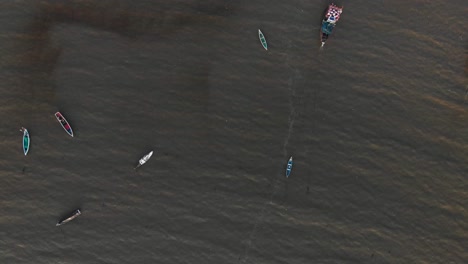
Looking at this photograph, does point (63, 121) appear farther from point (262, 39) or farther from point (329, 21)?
point (329, 21)

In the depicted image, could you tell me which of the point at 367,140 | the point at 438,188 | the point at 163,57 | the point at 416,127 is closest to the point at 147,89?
the point at 163,57

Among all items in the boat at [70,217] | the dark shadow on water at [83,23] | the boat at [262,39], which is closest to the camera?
the boat at [70,217]

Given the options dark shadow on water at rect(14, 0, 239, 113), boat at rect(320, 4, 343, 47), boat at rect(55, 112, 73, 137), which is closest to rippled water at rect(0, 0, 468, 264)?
dark shadow on water at rect(14, 0, 239, 113)

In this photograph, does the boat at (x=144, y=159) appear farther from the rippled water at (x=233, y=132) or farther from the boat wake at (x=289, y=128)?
the boat wake at (x=289, y=128)

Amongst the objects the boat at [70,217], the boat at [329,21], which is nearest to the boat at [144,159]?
the boat at [70,217]

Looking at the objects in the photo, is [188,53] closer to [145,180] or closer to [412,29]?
[145,180]

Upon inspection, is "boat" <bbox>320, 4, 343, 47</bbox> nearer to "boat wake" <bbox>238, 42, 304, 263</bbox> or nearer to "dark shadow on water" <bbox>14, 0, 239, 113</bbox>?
"boat wake" <bbox>238, 42, 304, 263</bbox>

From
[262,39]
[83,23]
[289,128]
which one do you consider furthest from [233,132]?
[83,23]
